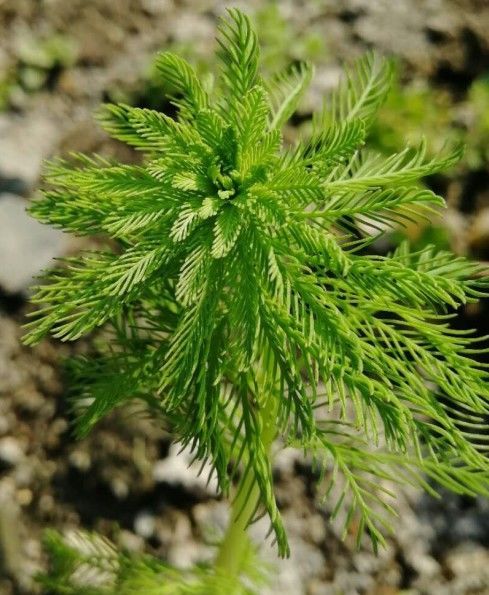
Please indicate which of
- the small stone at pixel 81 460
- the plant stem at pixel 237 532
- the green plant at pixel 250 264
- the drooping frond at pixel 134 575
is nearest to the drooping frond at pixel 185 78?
the green plant at pixel 250 264

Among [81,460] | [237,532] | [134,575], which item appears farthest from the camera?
[81,460]

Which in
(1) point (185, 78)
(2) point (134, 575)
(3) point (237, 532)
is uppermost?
(1) point (185, 78)

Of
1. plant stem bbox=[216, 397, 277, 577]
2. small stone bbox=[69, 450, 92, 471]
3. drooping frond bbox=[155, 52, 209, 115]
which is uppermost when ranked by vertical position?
drooping frond bbox=[155, 52, 209, 115]

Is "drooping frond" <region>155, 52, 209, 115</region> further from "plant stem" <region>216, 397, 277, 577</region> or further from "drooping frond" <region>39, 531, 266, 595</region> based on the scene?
"drooping frond" <region>39, 531, 266, 595</region>

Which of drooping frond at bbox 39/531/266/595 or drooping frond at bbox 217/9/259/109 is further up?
drooping frond at bbox 217/9/259/109

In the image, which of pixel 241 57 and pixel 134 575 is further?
pixel 134 575

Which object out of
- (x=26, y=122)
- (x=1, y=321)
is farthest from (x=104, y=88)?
(x=1, y=321)

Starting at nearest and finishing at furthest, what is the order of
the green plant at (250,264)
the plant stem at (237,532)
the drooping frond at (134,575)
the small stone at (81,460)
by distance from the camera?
the green plant at (250,264) → the plant stem at (237,532) → the drooping frond at (134,575) → the small stone at (81,460)

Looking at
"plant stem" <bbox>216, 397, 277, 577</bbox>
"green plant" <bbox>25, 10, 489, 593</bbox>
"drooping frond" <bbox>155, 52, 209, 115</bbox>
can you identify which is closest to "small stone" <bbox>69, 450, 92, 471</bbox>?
"plant stem" <bbox>216, 397, 277, 577</bbox>

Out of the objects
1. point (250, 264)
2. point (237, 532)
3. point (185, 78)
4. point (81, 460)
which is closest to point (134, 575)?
point (237, 532)

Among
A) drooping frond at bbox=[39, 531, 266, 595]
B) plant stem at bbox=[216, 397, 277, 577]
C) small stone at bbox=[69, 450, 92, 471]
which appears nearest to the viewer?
plant stem at bbox=[216, 397, 277, 577]

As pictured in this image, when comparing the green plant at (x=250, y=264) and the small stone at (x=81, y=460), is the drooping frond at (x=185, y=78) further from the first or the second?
the small stone at (x=81, y=460)

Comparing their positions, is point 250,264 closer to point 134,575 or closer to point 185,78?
point 185,78

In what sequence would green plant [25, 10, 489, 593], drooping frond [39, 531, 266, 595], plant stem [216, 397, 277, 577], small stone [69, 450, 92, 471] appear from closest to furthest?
1. green plant [25, 10, 489, 593]
2. plant stem [216, 397, 277, 577]
3. drooping frond [39, 531, 266, 595]
4. small stone [69, 450, 92, 471]
